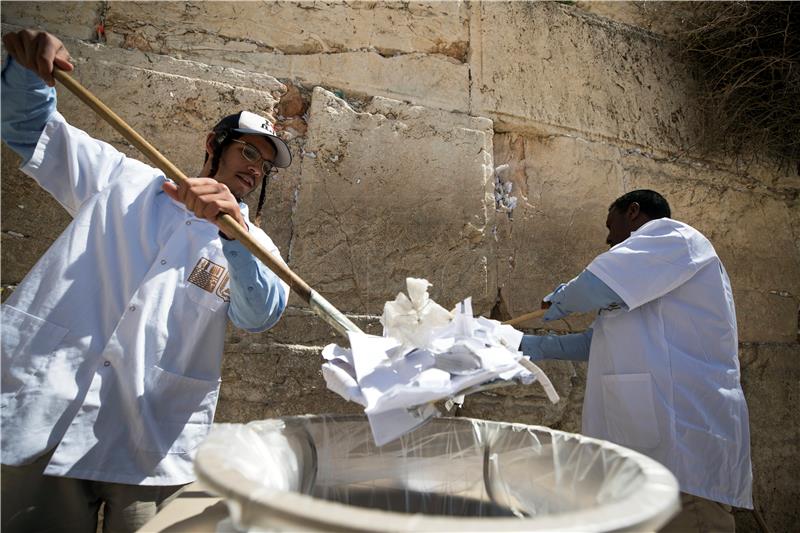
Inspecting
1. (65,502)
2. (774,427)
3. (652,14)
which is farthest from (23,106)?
(774,427)

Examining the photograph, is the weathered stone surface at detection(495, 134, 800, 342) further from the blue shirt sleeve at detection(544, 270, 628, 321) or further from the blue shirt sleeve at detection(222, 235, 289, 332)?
the blue shirt sleeve at detection(222, 235, 289, 332)

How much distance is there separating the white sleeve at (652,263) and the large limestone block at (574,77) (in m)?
1.11

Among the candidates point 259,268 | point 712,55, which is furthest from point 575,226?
point 259,268

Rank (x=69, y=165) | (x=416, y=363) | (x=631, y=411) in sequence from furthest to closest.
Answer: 1. (x=631, y=411)
2. (x=69, y=165)
3. (x=416, y=363)

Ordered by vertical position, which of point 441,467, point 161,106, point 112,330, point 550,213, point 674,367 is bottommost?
point 441,467

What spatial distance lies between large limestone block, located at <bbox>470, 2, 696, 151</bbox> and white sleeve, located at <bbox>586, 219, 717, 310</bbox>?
111 centimetres

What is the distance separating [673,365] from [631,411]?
233 mm

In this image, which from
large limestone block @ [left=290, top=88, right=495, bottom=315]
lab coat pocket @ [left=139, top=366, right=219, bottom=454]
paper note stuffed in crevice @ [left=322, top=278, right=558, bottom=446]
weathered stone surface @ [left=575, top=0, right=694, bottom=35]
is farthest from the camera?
→ weathered stone surface @ [left=575, top=0, right=694, bottom=35]

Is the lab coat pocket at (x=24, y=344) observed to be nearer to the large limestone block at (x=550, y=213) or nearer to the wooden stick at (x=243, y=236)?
the wooden stick at (x=243, y=236)

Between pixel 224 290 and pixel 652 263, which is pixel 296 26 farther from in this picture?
pixel 652 263

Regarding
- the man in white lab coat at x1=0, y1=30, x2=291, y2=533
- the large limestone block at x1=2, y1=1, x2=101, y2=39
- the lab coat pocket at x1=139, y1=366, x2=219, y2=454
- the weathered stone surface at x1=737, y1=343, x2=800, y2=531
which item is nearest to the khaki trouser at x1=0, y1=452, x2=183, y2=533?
the man in white lab coat at x1=0, y1=30, x2=291, y2=533

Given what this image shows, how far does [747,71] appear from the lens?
3131 mm

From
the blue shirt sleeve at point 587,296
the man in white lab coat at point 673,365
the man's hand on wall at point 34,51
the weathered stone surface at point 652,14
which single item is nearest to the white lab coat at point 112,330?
the man's hand on wall at point 34,51

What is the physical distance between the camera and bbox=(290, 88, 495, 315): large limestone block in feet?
8.03
